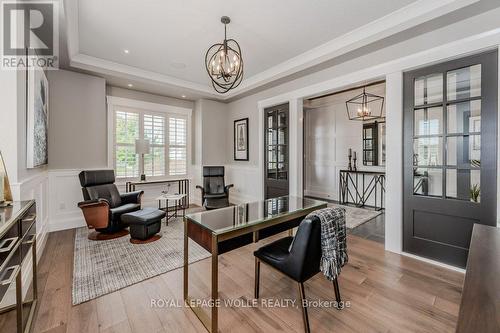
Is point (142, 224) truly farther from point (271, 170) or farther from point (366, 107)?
point (366, 107)

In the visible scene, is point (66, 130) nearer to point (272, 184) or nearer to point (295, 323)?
point (272, 184)

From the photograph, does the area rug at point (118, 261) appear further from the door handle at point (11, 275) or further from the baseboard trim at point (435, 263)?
the baseboard trim at point (435, 263)

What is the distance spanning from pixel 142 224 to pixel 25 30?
2.58 metres

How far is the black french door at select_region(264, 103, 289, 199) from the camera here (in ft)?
14.6

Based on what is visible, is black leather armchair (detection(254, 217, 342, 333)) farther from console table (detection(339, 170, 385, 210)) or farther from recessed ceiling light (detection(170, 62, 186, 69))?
console table (detection(339, 170, 385, 210))

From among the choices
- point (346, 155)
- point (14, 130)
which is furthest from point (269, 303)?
point (346, 155)

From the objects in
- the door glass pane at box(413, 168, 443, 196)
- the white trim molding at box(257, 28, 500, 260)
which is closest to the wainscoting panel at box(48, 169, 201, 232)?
the white trim molding at box(257, 28, 500, 260)

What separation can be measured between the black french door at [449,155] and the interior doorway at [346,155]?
5.89 feet

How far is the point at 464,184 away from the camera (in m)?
2.48

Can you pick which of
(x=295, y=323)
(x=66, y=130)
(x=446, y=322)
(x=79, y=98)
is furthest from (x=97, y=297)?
(x=79, y=98)

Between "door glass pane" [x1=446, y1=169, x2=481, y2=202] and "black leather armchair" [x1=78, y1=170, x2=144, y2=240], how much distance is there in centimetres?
447

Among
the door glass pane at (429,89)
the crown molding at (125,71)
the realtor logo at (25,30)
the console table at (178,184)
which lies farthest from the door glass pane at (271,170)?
the realtor logo at (25,30)

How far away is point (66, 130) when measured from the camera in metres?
3.91

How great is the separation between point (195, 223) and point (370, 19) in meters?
3.04
